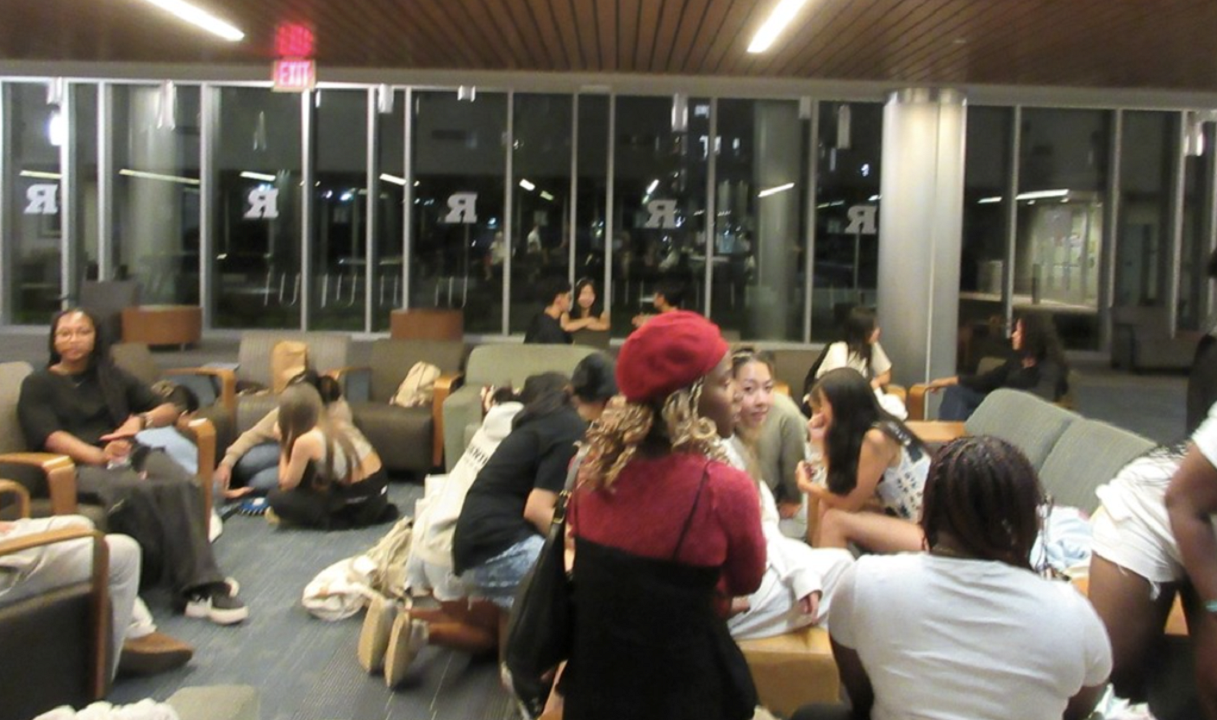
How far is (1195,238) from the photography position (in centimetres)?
1436

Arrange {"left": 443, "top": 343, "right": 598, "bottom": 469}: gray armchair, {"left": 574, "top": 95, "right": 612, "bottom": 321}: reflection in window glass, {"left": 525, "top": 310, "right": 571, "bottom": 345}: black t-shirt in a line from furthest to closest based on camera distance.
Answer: {"left": 574, "top": 95, "right": 612, "bottom": 321}: reflection in window glass < {"left": 525, "top": 310, "right": 571, "bottom": 345}: black t-shirt < {"left": 443, "top": 343, "right": 598, "bottom": 469}: gray armchair

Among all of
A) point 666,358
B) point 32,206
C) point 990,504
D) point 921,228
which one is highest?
point 32,206

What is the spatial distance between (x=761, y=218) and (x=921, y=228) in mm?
4112

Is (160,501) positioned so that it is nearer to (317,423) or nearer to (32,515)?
(32,515)

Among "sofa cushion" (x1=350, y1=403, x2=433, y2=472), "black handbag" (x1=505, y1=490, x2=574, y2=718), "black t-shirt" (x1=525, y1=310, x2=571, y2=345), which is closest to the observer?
"black handbag" (x1=505, y1=490, x2=574, y2=718)

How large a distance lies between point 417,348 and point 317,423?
219 cm

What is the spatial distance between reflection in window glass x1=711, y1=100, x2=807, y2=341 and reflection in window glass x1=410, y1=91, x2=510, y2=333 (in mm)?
2572

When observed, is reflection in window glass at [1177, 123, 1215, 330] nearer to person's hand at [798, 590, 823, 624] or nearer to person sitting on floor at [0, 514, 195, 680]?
person's hand at [798, 590, 823, 624]

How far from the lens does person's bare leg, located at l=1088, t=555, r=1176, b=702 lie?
102 inches

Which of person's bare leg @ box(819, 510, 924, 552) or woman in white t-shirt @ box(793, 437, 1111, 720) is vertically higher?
woman in white t-shirt @ box(793, 437, 1111, 720)

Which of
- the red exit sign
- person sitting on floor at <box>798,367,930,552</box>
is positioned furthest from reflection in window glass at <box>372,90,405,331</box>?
person sitting on floor at <box>798,367,930,552</box>

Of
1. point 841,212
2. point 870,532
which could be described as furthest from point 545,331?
point 841,212

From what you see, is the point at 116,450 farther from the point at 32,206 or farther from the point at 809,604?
the point at 32,206

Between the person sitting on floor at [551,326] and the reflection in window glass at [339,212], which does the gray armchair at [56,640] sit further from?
the reflection in window glass at [339,212]
